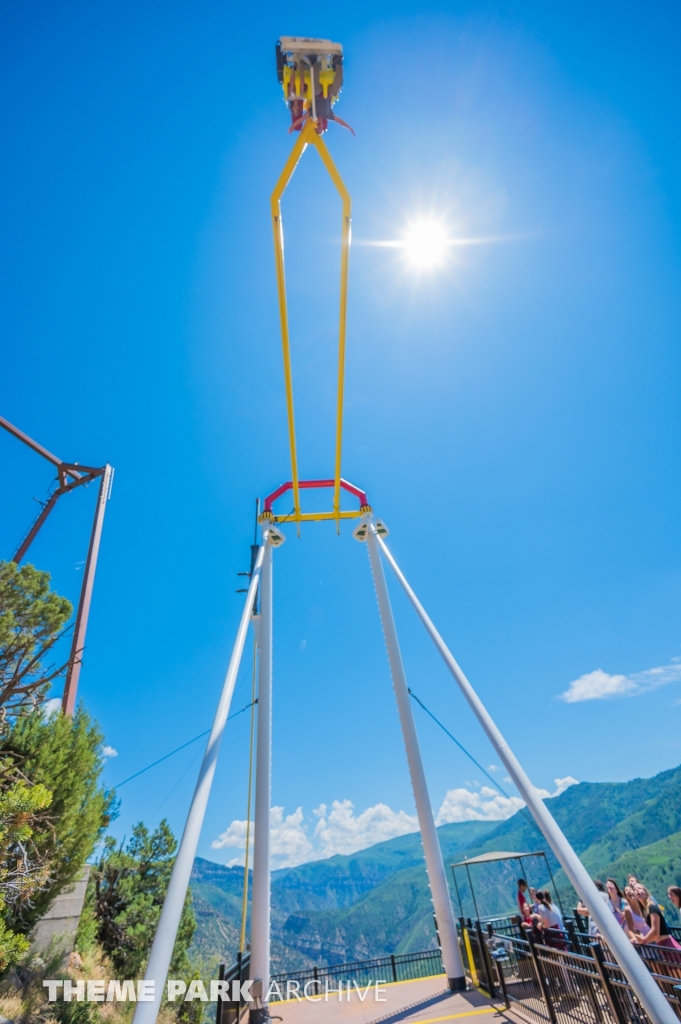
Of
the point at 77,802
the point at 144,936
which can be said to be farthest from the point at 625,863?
the point at 77,802

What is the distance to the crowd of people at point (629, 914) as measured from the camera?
21.4 feet

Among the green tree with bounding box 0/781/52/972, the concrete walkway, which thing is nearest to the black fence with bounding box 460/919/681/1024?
the concrete walkway

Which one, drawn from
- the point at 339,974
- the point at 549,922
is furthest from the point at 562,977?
the point at 339,974

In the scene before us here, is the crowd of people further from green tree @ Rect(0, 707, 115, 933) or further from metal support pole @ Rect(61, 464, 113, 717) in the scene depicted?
metal support pole @ Rect(61, 464, 113, 717)

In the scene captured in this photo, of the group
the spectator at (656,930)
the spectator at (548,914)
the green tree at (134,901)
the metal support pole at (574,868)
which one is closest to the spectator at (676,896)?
the spectator at (656,930)

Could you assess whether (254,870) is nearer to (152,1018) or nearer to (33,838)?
(152,1018)

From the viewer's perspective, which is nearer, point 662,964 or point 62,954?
point 662,964

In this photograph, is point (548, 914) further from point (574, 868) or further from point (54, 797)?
point (54, 797)

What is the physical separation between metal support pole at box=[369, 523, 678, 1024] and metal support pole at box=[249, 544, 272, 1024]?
4456 millimetres

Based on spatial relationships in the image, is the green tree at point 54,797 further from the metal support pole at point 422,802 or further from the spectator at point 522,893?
the spectator at point 522,893

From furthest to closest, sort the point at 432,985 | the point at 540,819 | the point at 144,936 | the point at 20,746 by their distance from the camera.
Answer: the point at 144,936 → the point at 20,746 → the point at 432,985 → the point at 540,819

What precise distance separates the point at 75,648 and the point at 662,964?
15.8 metres

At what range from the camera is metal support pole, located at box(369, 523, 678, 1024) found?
4.38m

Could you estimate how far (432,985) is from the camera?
378 inches
